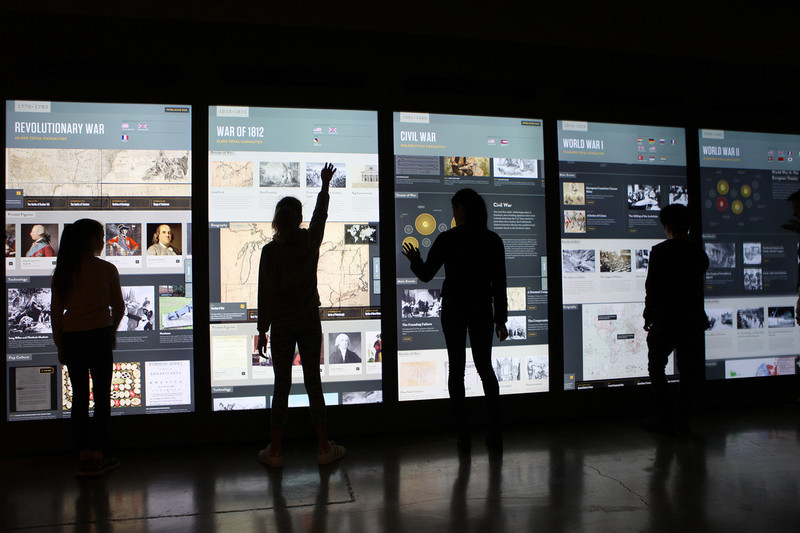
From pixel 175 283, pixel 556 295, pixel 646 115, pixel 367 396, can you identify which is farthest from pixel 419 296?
pixel 646 115

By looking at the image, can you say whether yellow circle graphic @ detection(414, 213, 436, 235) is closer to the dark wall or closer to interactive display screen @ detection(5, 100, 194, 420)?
the dark wall

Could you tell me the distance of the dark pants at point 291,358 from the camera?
3328 millimetres

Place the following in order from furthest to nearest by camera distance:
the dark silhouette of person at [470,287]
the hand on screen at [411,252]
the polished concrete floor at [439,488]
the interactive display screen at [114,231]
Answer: the interactive display screen at [114,231] → the dark silhouette of person at [470,287] → the hand on screen at [411,252] → the polished concrete floor at [439,488]

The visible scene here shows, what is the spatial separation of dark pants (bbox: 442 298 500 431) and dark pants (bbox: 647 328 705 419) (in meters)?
1.42

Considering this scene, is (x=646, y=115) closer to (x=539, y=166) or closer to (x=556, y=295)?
(x=539, y=166)

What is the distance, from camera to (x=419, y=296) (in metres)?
4.21

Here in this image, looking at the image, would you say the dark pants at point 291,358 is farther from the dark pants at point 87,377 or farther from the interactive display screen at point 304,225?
the dark pants at point 87,377

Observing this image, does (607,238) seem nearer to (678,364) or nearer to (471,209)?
(678,364)

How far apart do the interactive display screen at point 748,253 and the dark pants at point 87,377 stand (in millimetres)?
5084

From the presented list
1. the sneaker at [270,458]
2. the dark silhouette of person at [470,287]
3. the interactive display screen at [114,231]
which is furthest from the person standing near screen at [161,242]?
the dark silhouette of person at [470,287]

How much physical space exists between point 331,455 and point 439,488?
0.84 meters

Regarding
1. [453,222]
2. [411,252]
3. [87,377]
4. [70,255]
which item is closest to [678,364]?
[453,222]

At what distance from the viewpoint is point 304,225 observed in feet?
13.3

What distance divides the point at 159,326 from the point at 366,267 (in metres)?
1.66
